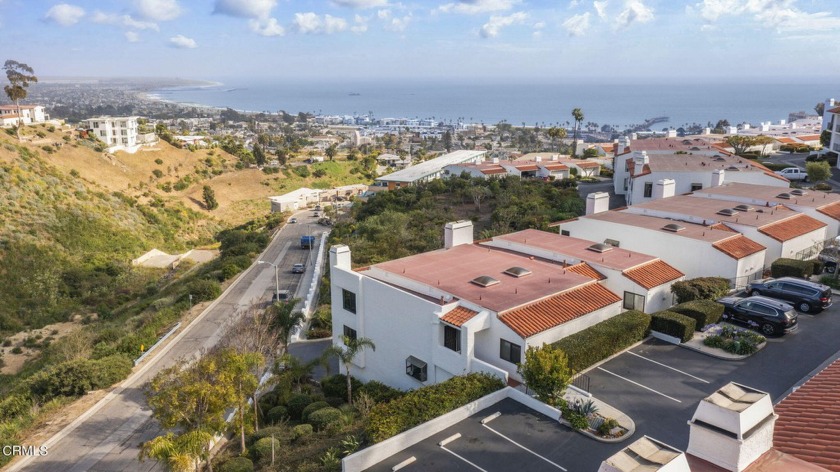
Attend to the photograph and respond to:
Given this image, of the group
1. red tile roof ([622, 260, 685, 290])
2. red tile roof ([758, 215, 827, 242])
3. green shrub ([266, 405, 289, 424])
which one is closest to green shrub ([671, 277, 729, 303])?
red tile roof ([622, 260, 685, 290])

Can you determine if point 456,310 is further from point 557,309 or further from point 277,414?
point 277,414

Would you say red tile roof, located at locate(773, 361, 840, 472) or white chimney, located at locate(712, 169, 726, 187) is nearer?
red tile roof, located at locate(773, 361, 840, 472)

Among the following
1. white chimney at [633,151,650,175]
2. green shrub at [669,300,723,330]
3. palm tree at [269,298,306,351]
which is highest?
white chimney at [633,151,650,175]

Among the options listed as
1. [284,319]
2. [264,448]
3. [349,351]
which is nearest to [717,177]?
[349,351]

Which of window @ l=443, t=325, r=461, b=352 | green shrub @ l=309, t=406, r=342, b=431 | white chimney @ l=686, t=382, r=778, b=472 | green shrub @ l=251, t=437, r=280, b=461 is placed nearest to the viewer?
white chimney @ l=686, t=382, r=778, b=472

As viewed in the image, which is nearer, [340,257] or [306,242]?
[340,257]

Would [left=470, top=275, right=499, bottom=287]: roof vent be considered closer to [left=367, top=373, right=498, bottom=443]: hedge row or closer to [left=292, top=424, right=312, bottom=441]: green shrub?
[left=367, top=373, right=498, bottom=443]: hedge row
